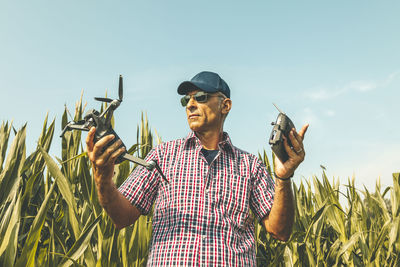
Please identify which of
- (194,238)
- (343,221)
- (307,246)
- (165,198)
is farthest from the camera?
(343,221)

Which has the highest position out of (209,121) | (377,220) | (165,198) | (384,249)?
(209,121)

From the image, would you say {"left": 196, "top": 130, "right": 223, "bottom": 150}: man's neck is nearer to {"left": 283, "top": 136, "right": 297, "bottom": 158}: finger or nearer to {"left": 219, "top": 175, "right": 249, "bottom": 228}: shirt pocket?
{"left": 219, "top": 175, "right": 249, "bottom": 228}: shirt pocket

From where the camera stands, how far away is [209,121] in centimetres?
155

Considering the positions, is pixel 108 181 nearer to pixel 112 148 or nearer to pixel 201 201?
pixel 112 148

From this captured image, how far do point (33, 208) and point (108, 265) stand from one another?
683 millimetres

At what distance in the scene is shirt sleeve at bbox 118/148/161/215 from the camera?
1.40 m

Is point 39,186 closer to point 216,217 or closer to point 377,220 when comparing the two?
point 216,217

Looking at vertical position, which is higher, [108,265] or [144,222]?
[144,222]

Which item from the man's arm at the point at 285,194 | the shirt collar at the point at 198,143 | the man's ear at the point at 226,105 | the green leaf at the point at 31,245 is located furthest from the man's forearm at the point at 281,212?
the green leaf at the point at 31,245

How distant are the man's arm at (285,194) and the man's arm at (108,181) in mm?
504

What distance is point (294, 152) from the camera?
1227 millimetres

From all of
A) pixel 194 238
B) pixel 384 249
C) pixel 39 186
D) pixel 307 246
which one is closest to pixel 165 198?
pixel 194 238

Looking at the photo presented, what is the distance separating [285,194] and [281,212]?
8 centimetres

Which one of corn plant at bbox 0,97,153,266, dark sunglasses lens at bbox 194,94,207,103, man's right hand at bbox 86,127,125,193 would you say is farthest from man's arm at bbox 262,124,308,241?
corn plant at bbox 0,97,153,266
